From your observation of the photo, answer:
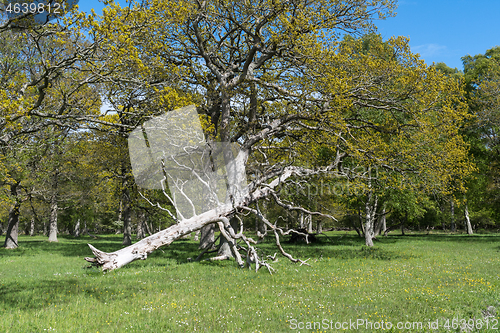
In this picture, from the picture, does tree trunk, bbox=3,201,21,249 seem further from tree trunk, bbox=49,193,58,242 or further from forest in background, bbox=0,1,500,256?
tree trunk, bbox=49,193,58,242

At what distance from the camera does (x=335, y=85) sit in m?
14.7

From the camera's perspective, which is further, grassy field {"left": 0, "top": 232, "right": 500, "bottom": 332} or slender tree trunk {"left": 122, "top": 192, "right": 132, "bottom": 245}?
slender tree trunk {"left": 122, "top": 192, "right": 132, "bottom": 245}

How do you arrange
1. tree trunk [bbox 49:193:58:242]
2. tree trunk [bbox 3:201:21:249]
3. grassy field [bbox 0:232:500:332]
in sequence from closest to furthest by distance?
grassy field [bbox 0:232:500:332] → tree trunk [bbox 3:201:21:249] → tree trunk [bbox 49:193:58:242]

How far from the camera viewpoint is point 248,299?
→ 8906mm

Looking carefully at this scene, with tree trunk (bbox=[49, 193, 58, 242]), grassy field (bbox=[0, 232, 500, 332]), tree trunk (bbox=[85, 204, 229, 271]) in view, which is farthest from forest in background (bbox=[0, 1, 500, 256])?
tree trunk (bbox=[49, 193, 58, 242])

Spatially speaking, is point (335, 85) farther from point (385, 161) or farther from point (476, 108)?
point (476, 108)

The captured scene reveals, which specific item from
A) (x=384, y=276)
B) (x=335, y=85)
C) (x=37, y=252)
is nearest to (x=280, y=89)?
(x=335, y=85)

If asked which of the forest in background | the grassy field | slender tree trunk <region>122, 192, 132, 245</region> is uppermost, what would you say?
the forest in background

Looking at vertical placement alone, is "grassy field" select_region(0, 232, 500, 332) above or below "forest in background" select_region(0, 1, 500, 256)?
below

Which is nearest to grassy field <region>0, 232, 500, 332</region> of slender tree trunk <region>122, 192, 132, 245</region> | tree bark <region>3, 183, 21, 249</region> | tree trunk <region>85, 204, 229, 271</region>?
tree trunk <region>85, 204, 229, 271</region>

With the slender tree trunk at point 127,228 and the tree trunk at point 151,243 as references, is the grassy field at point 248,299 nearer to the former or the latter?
the tree trunk at point 151,243

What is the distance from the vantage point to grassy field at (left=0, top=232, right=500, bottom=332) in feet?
22.6

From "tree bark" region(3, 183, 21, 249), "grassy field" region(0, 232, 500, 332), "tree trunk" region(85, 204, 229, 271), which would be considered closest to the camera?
"grassy field" region(0, 232, 500, 332)

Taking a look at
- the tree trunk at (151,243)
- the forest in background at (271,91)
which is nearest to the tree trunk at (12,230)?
the forest in background at (271,91)
